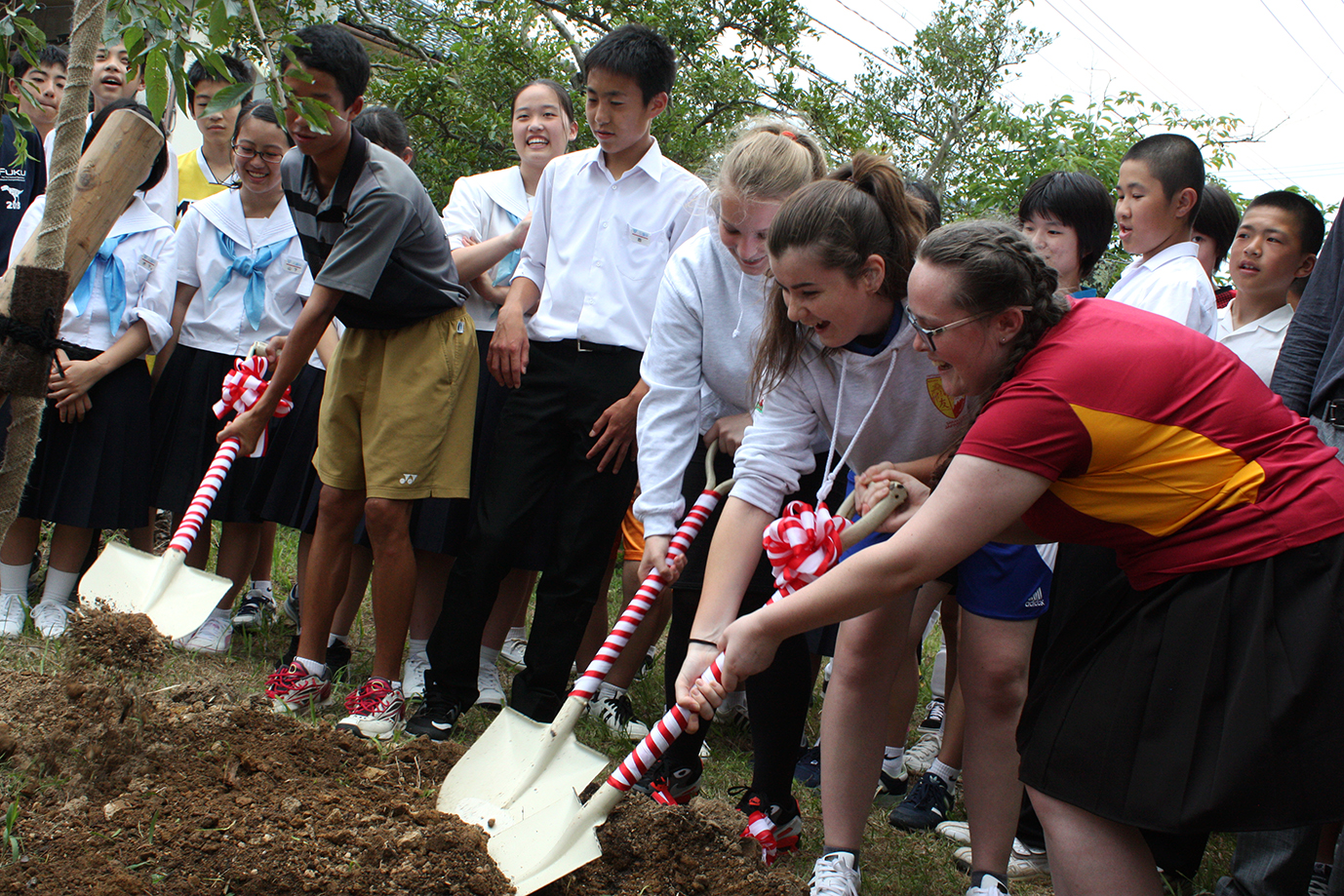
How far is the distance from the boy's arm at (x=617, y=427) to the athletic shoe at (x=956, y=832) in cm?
150

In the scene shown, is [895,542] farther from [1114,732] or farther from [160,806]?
[160,806]

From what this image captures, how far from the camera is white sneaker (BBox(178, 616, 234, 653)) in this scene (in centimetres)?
396

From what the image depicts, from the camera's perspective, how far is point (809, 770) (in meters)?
3.47

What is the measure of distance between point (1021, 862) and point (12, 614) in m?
3.74

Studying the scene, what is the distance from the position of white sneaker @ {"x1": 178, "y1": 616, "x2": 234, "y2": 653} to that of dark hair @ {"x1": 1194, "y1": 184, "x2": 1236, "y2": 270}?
421cm

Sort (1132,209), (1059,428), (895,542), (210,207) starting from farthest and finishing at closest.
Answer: (210,207)
(1132,209)
(895,542)
(1059,428)

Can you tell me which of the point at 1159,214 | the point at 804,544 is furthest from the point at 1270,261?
the point at 804,544

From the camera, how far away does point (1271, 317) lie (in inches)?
145

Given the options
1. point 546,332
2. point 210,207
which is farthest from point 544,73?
point 546,332

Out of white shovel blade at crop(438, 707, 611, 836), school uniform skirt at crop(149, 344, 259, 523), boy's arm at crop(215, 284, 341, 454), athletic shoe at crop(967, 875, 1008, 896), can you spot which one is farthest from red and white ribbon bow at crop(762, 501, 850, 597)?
school uniform skirt at crop(149, 344, 259, 523)

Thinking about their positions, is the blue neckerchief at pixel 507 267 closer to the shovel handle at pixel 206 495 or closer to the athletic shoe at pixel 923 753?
the shovel handle at pixel 206 495

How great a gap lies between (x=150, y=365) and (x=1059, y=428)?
170 inches

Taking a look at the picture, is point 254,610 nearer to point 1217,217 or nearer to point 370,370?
point 370,370

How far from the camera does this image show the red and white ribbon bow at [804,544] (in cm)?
228
